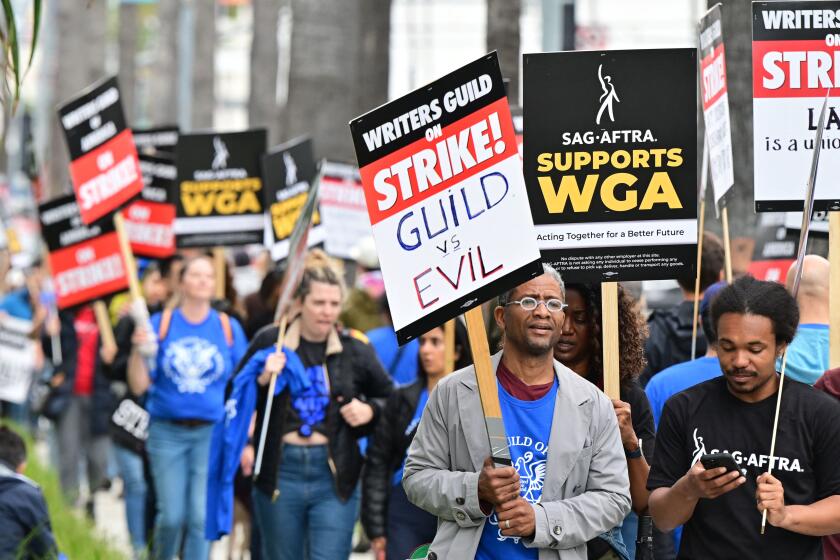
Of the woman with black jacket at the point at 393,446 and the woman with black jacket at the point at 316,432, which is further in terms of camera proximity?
the woman with black jacket at the point at 316,432

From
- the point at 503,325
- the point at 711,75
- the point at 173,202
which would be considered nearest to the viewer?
the point at 503,325

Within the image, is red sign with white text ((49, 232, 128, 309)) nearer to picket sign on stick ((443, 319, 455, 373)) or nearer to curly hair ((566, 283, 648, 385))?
picket sign on stick ((443, 319, 455, 373))

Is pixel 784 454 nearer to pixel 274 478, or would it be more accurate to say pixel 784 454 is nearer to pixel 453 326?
pixel 453 326

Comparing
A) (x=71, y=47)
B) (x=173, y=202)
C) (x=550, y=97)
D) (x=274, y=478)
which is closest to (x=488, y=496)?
(x=550, y=97)

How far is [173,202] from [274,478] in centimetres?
437

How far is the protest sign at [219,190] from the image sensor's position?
12.3m

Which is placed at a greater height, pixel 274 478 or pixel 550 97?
pixel 550 97

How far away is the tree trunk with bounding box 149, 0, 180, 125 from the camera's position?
3880cm

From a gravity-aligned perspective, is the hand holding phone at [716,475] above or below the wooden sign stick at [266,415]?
above

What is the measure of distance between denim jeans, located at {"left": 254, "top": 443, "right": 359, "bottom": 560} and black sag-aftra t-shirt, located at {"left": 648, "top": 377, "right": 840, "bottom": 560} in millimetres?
3346

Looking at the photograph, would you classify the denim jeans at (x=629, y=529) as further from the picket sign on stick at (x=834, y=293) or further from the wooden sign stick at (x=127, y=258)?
the wooden sign stick at (x=127, y=258)

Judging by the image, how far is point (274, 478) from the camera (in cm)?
857

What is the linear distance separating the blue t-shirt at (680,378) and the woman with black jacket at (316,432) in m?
2.08

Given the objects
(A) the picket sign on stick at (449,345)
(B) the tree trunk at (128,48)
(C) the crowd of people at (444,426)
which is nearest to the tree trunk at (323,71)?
(C) the crowd of people at (444,426)
